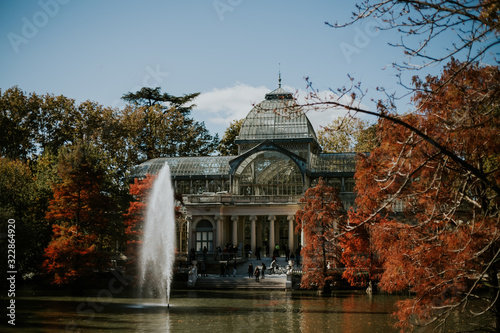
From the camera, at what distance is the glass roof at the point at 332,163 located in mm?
59812

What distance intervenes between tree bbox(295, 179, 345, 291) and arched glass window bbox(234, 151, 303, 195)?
54.1 feet

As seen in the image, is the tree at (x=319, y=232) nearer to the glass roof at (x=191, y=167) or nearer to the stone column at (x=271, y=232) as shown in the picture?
the stone column at (x=271, y=232)

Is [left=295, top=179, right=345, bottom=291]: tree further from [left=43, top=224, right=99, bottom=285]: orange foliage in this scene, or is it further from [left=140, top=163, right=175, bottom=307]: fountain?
[left=43, top=224, right=99, bottom=285]: orange foliage

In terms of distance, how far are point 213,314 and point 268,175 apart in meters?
30.8

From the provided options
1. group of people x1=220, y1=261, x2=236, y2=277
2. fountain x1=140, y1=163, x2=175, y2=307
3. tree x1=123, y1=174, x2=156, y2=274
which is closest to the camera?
fountain x1=140, y1=163, x2=175, y2=307

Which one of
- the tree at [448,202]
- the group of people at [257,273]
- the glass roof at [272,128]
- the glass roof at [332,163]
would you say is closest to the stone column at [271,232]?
the glass roof at [332,163]

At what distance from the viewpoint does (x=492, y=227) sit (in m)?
12.3

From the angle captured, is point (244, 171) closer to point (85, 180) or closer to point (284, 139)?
point (284, 139)

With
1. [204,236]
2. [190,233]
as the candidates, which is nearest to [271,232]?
[204,236]

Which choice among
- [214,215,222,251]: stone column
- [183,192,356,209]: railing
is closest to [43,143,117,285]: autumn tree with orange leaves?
[183,192,356,209]: railing

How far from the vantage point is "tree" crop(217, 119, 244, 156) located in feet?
251

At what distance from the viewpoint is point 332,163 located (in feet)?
199

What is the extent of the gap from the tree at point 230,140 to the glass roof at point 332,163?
17539mm

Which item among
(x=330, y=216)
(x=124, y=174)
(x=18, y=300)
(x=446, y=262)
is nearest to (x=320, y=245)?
(x=330, y=216)
